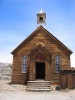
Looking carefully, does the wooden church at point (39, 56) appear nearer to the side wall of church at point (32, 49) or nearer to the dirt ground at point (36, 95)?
the side wall of church at point (32, 49)

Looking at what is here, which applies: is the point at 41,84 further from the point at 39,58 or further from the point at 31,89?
the point at 39,58

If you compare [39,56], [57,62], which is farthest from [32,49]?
[57,62]

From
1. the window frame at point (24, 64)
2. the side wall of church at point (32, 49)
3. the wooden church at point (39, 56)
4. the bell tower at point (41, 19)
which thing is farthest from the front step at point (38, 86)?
the bell tower at point (41, 19)

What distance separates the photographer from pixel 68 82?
18.8m

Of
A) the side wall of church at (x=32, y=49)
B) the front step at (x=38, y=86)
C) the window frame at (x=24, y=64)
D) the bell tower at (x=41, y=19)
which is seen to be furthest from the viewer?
the bell tower at (x=41, y=19)

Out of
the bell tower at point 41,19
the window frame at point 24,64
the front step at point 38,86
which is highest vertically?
the bell tower at point 41,19

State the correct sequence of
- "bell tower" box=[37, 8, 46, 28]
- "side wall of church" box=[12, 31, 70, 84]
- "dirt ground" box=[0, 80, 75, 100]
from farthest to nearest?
"bell tower" box=[37, 8, 46, 28] → "side wall of church" box=[12, 31, 70, 84] → "dirt ground" box=[0, 80, 75, 100]

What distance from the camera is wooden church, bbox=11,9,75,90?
72.6 feet

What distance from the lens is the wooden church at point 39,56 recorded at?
22125 mm

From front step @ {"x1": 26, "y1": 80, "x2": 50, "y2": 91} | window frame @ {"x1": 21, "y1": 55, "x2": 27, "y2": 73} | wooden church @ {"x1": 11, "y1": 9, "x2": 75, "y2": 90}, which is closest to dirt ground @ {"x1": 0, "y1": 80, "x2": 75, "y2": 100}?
front step @ {"x1": 26, "y1": 80, "x2": 50, "y2": 91}

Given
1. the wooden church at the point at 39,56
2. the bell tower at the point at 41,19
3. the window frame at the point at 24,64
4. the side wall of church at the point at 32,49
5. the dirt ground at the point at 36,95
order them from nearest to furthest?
1. the dirt ground at the point at 36,95
2. the wooden church at the point at 39,56
3. the side wall of church at the point at 32,49
4. the window frame at the point at 24,64
5. the bell tower at the point at 41,19

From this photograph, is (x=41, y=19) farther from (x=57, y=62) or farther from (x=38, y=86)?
(x=38, y=86)

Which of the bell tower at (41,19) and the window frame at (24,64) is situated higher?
the bell tower at (41,19)

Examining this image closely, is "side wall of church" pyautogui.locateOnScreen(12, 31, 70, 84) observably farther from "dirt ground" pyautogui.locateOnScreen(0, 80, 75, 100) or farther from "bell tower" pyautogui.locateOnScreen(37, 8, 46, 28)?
"dirt ground" pyautogui.locateOnScreen(0, 80, 75, 100)
